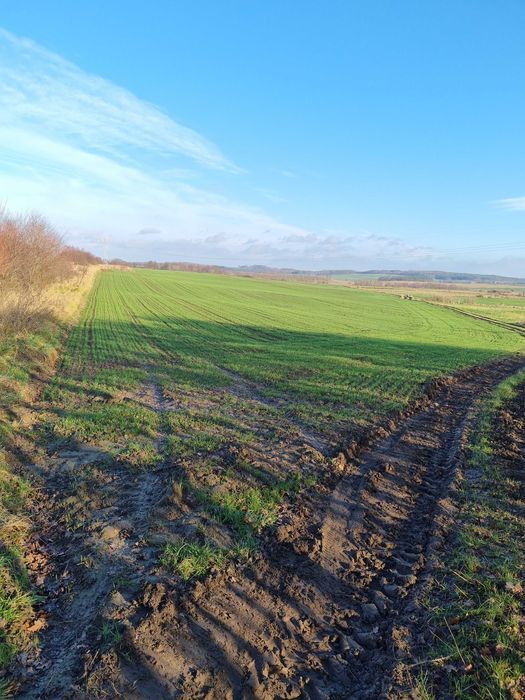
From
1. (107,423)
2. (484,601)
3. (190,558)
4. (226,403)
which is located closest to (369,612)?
(484,601)

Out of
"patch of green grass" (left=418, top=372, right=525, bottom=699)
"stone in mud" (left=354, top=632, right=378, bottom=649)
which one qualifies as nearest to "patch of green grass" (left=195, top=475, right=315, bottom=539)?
"stone in mud" (left=354, top=632, right=378, bottom=649)

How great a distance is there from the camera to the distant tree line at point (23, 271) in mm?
19688

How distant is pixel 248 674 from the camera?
13.6 feet

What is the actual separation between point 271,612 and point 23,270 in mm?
26015

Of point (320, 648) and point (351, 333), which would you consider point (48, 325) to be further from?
point (320, 648)

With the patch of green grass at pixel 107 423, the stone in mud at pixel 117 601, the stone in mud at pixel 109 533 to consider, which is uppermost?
the stone in mud at pixel 117 601

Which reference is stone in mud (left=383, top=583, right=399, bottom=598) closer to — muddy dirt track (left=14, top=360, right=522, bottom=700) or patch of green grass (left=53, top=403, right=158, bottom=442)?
muddy dirt track (left=14, top=360, right=522, bottom=700)

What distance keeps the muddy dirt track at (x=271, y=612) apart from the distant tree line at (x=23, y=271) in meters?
15.2

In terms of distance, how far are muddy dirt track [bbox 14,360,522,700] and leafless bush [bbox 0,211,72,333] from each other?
1517 centimetres

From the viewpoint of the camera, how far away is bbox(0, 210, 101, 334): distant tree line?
19688mm

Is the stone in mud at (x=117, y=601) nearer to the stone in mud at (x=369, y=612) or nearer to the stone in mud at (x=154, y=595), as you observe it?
the stone in mud at (x=154, y=595)

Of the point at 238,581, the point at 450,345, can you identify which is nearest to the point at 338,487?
the point at 238,581

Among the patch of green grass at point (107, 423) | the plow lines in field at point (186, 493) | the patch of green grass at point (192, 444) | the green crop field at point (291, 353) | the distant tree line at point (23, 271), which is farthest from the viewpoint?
the distant tree line at point (23, 271)

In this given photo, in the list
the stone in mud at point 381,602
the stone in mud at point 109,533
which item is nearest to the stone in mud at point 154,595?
the stone in mud at point 109,533
